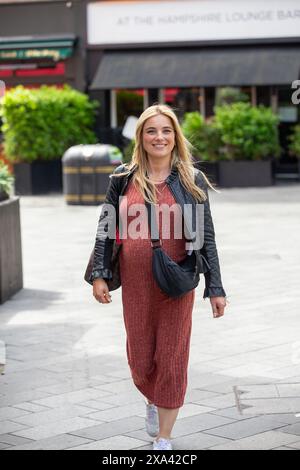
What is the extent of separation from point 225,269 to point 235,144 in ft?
38.4

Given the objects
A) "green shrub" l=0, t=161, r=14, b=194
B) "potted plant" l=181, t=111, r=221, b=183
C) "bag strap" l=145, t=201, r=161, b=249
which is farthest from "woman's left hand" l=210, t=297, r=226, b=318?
"potted plant" l=181, t=111, r=221, b=183

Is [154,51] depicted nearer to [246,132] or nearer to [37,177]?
[246,132]

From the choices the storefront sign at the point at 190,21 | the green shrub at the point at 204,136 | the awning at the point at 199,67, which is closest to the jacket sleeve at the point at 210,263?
the green shrub at the point at 204,136

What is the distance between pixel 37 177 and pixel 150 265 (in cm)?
1869

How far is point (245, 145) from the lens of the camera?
76.0ft

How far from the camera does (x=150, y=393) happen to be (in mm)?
5332

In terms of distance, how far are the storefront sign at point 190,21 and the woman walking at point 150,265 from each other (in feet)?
68.6

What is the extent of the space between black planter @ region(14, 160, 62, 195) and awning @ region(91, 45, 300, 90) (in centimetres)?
290

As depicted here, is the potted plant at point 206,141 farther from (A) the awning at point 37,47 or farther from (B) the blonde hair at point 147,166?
(B) the blonde hair at point 147,166

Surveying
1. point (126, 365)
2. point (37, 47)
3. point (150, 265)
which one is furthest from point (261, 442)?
point (37, 47)

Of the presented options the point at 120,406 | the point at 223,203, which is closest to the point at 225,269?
the point at 120,406

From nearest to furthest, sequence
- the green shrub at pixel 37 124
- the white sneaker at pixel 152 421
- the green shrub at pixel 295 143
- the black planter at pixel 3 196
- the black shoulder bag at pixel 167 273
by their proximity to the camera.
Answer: the black shoulder bag at pixel 167 273 < the white sneaker at pixel 152 421 < the black planter at pixel 3 196 < the green shrub at pixel 37 124 < the green shrub at pixel 295 143

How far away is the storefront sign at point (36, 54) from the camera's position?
88.1 ft
